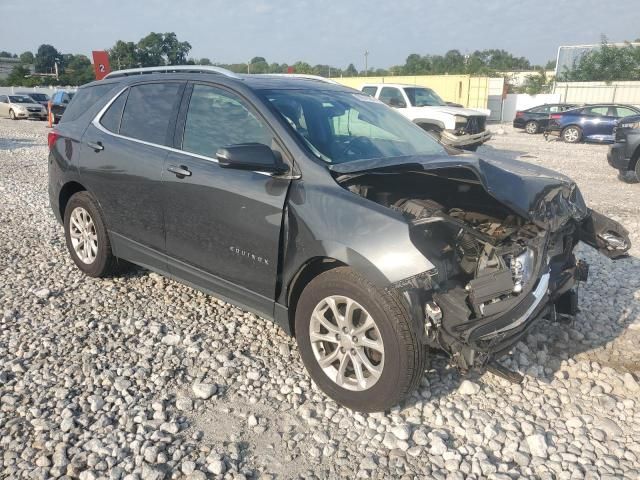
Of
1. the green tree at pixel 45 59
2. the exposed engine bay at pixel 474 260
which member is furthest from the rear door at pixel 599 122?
the green tree at pixel 45 59

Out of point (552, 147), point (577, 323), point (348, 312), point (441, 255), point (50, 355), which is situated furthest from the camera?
point (552, 147)

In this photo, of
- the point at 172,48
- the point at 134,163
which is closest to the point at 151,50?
the point at 172,48

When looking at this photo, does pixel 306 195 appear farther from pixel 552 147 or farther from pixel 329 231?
pixel 552 147

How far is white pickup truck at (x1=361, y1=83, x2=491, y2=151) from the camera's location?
543 inches

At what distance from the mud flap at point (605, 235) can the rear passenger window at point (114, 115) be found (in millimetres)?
3734

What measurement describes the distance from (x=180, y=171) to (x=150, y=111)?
80 centimetres

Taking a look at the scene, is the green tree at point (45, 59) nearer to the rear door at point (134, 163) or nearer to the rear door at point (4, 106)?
the rear door at point (4, 106)

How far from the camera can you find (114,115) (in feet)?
14.8

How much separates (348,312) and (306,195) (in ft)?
2.40

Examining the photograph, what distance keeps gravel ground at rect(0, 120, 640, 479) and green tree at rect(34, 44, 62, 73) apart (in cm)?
10703

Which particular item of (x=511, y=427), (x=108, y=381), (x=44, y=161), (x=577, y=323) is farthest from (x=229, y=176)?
(x=44, y=161)

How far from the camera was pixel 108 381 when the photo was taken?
3275mm

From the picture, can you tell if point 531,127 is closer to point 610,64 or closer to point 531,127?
point 531,127

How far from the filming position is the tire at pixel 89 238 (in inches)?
181
